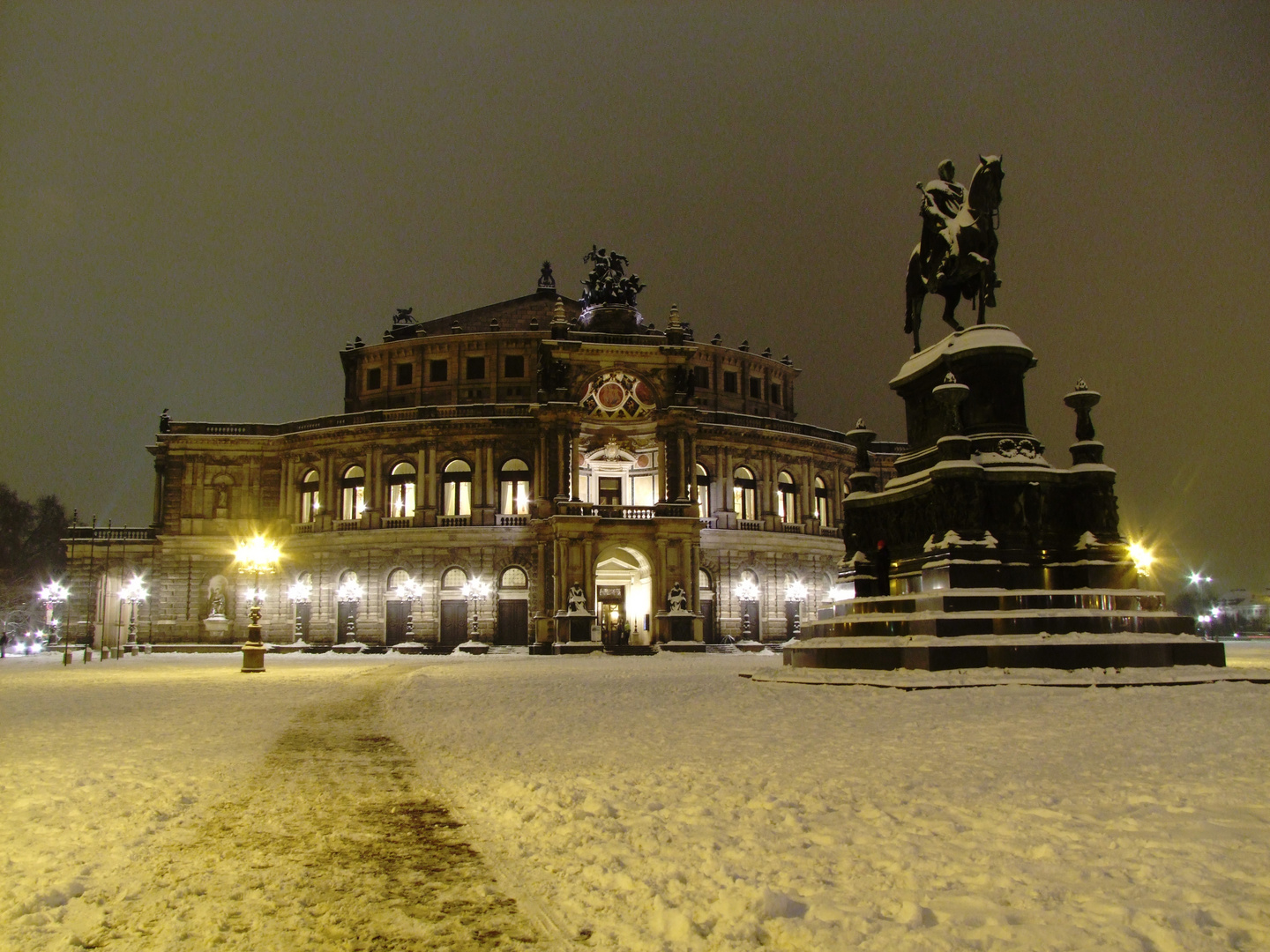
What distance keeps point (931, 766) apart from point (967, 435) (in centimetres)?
1231

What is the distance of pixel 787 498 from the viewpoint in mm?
59094

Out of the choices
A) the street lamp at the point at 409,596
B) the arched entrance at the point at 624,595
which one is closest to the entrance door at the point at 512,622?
the arched entrance at the point at 624,595

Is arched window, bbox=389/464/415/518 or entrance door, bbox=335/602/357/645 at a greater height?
arched window, bbox=389/464/415/518

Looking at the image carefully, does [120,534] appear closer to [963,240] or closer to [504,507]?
[504,507]

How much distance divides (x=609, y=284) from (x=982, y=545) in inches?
1573

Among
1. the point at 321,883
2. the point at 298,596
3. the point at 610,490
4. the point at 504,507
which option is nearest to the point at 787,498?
the point at 610,490

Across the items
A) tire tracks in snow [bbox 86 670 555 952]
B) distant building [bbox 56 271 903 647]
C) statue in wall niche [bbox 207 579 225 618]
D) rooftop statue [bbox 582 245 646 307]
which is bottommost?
tire tracks in snow [bbox 86 670 555 952]

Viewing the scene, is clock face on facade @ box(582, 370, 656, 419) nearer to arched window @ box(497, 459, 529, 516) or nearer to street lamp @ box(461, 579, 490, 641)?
arched window @ box(497, 459, 529, 516)

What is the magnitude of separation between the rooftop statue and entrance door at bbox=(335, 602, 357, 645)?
21423 mm

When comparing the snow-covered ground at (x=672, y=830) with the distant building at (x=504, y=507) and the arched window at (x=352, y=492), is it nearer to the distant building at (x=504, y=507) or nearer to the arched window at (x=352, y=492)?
the distant building at (x=504, y=507)

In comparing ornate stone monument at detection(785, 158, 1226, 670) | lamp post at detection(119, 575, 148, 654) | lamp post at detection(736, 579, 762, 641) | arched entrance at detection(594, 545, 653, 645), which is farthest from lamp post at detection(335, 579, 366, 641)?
ornate stone monument at detection(785, 158, 1226, 670)

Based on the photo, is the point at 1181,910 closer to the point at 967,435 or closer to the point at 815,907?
the point at 815,907

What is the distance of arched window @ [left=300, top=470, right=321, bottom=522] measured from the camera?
191 feet

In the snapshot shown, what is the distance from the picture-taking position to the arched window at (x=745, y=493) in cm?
5706
